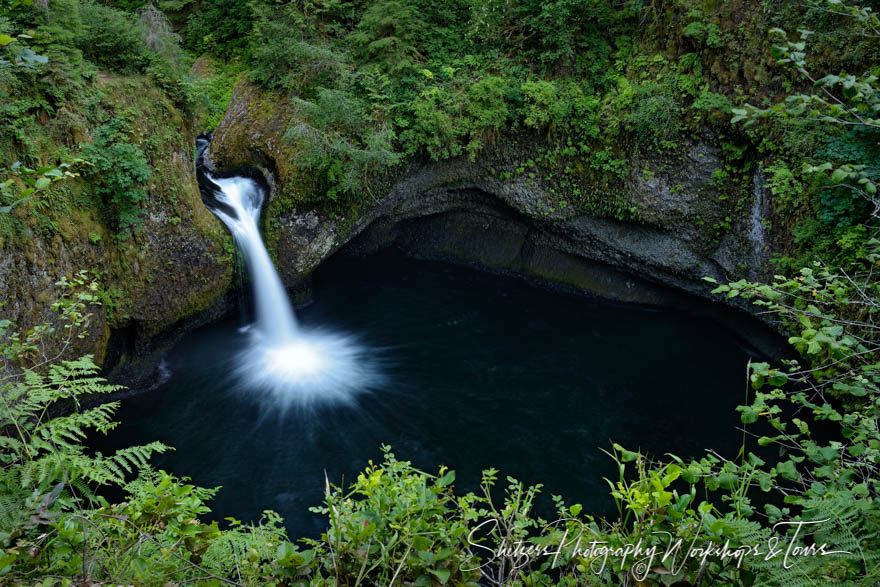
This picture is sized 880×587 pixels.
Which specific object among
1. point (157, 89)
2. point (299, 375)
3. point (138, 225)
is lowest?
point (299, 375)

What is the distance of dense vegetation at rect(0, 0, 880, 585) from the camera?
2178 mm

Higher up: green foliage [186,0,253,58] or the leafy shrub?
green foliage [186,0,253,58]

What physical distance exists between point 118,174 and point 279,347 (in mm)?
4251

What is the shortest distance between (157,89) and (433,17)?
6723 mm

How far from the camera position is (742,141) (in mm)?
9719

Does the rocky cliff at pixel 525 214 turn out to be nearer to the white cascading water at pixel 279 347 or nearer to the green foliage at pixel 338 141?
the white cascading water at pixel 279 347

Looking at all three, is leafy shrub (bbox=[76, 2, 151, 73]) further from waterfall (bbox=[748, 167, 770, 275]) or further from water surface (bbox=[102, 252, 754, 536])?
waterfall (bbox=[748, 167, 770, 275])

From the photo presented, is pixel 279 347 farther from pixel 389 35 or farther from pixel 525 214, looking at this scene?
pixel 389 35

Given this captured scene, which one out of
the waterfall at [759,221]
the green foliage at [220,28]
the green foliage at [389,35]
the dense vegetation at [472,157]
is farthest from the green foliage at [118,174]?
the waterfall at [759,221]

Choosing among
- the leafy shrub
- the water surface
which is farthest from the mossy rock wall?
the water surface

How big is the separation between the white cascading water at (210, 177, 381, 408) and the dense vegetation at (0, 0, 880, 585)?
1.60m

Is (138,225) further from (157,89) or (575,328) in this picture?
(575,328)

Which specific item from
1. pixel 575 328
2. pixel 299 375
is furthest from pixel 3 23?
pixel 575 328

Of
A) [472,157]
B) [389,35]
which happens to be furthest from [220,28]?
[472,157]
